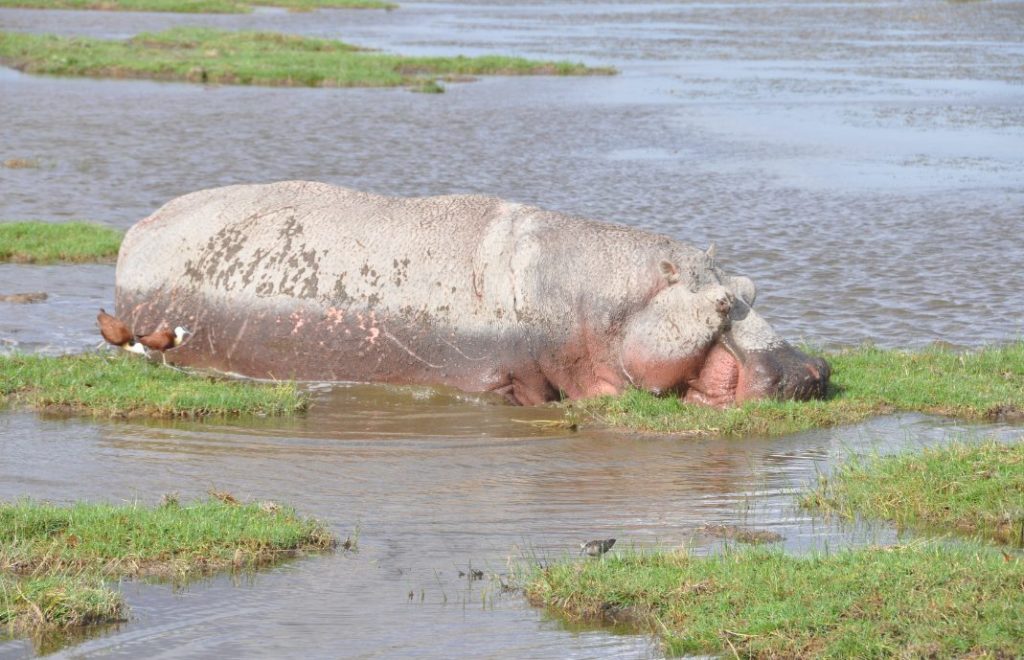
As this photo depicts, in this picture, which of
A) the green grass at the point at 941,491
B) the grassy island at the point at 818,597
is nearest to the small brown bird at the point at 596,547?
the grassy island at the point at 818,597

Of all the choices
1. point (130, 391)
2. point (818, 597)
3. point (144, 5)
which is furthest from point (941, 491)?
point (144, 5)

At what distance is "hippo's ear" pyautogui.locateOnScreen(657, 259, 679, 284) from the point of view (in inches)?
404

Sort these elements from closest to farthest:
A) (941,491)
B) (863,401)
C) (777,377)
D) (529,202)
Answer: (941,491), (777,377), (863,401), (529,202)

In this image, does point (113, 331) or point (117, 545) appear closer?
point (117, 545)

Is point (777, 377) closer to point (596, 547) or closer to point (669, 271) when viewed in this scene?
point (669, 271)

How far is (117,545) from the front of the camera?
704cm

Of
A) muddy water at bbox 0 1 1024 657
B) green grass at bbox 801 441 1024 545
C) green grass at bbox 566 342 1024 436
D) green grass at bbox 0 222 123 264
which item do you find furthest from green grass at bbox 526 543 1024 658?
green grass at bbox 0 222 123 264

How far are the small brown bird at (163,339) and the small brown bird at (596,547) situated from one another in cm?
470

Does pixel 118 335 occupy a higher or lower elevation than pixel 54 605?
lower

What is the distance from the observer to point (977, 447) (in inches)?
342

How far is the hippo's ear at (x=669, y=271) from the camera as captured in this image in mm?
10252

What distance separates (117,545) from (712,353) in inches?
178

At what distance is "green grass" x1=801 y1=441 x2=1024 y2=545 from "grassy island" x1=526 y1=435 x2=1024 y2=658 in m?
0.04

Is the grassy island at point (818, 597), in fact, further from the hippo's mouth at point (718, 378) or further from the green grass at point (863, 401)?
the hippo's mouth at point (718, 378)
